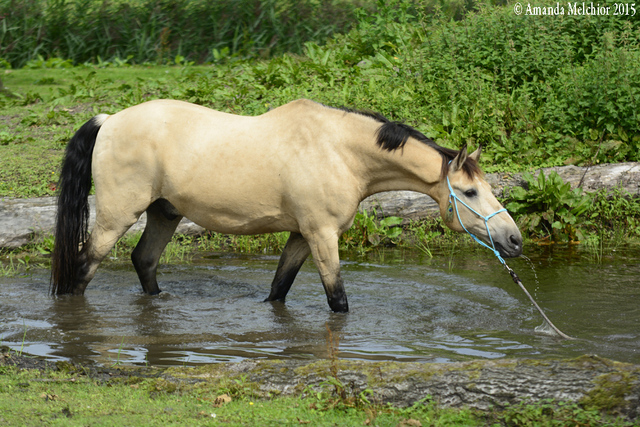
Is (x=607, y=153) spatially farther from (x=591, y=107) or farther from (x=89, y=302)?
(x=89, y=302)

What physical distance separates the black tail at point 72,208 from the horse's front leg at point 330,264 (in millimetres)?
2143

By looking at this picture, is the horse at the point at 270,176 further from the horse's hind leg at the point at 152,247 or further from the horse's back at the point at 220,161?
the horse's hind leg at the point at 152,247

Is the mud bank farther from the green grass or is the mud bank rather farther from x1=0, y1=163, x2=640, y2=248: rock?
x1=0, y1=163, x2=640, y2=248: rock

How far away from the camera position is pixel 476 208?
17.2 ft

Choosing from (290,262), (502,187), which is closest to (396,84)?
(502,187)

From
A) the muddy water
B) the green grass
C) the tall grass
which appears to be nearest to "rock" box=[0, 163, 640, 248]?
the muddy water

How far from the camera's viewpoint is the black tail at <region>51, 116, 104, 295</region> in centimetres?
602

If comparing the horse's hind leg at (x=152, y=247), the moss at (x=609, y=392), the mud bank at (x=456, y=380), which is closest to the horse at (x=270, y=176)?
the horse's hind leg at (x=152, y=247)

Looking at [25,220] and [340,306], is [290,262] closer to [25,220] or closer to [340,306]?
[340,306]

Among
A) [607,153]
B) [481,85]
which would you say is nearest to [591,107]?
[607,153]

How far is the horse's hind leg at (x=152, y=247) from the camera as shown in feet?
20.9

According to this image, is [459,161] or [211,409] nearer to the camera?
[211,409]

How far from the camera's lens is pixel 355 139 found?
550 centimetres

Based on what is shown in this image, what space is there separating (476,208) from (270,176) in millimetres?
1636
